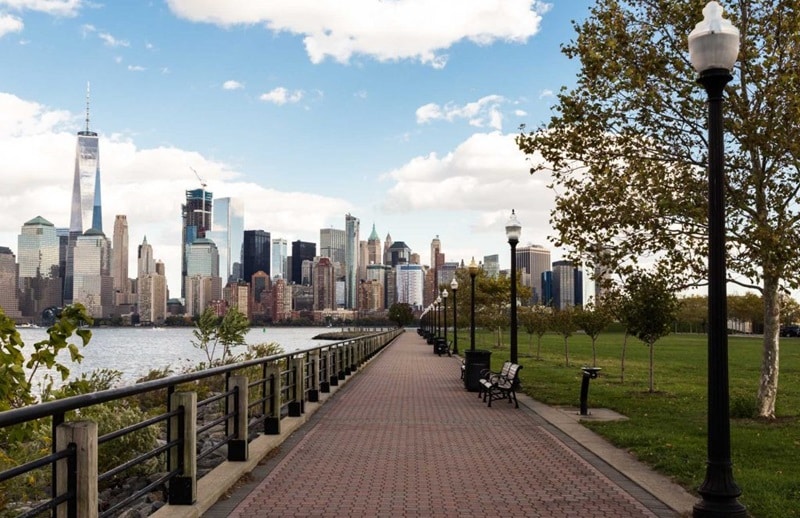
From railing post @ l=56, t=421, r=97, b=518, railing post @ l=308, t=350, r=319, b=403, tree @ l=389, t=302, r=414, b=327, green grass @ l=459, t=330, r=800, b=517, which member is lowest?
tree @ l=389, t=302, r=414, b=327

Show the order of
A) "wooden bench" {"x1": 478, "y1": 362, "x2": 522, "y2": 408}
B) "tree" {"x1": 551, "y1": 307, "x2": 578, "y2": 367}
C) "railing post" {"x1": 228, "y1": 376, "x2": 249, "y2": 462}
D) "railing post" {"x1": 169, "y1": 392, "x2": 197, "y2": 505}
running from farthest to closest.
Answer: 1. "tree" {"x1": 551, "y1": 307, "x2": 578, "y2": 367}
2. "wooden bench" {"x1": 478, "y1": 362, "x2": 522, "y2": 408}
3. "railing post" {"x1": 228, "y1": 376, "x2": 249, "y2": 462}
4. "railing post" {"x1": 169, "y1": 392, "x2": 197, "y2": 505}

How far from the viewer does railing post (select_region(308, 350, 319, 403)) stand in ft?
52.2

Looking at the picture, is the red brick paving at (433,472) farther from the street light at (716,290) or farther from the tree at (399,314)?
the tree at (399,314)

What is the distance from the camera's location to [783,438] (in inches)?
459

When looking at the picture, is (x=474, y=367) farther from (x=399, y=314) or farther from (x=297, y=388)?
(x=399, y=314)

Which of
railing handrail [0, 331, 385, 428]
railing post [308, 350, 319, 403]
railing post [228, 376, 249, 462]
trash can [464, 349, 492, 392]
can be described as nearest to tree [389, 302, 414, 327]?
trash can [464, 349, 492, 392]

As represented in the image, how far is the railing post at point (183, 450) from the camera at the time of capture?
21.9 feet

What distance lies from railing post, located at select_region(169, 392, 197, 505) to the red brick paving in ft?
1.58

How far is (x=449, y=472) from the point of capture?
904cm

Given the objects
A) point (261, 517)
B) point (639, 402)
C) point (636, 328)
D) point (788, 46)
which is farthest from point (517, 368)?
point (261, 517)

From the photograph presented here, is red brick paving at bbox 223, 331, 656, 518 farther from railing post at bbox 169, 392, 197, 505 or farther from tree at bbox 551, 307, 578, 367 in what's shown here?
tree at bbox 551, 307, 578, 367

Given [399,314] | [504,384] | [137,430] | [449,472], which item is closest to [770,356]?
[504,384]

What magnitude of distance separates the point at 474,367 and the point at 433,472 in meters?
11.2

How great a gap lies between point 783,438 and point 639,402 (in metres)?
5.58
